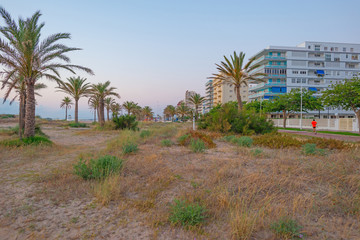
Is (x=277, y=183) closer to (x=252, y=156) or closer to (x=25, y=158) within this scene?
(x=252, y=156)

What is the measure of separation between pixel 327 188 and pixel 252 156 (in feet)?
10.00

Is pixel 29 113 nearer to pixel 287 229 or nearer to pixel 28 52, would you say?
pixel 28 52

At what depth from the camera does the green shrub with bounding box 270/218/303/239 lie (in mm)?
2479

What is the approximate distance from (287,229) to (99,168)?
4160 mm

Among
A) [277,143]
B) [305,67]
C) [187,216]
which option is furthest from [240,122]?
[305,67]

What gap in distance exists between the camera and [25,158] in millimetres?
7281

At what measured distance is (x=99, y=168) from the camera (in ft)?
16.3

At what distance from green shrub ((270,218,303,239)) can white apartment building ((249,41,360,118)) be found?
6669 centimetres

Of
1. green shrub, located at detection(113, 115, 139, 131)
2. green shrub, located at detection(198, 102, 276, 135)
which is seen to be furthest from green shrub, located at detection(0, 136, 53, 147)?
green shrub, located at detection(113, 115, 139, 131)

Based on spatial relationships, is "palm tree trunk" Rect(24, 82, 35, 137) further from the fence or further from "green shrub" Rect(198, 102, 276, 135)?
the fence

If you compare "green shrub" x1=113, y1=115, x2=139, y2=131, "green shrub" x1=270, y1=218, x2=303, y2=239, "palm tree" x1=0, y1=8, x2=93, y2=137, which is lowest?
"green shrub" x1=270, y1=218, x2=303, y2=239

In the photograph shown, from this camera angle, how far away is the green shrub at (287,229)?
248cm

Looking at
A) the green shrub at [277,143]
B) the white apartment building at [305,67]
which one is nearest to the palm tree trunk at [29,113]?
the green shrub at [277,143]

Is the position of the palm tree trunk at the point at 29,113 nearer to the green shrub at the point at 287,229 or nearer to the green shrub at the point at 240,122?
the green shrub at the point at 240,122
